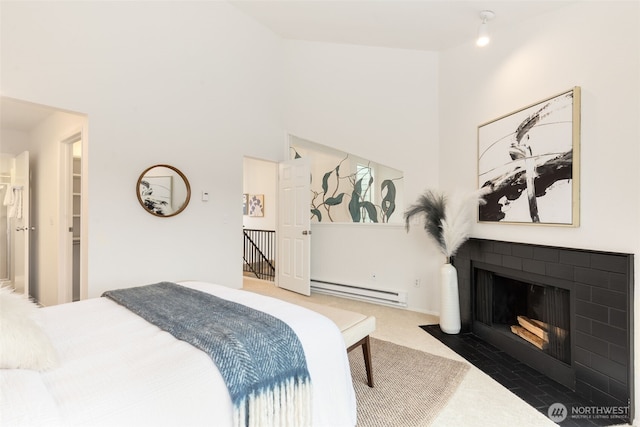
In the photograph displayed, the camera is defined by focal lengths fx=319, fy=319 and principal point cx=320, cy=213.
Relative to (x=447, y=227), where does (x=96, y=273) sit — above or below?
below

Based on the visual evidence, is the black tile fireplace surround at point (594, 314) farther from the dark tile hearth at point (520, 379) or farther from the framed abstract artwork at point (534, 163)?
the framed abstract artwork at point (534, 163)

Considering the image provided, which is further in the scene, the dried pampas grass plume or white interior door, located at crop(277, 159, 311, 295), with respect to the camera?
white interior door, located at crop(277, 159, 311, 295)

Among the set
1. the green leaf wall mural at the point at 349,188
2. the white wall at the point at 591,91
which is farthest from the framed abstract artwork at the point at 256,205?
the white wall at the point at 591,91

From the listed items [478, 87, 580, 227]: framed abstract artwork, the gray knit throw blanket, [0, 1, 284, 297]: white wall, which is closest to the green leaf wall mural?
[0, 1, 284, 297]: white wall

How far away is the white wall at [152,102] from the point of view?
2656mm

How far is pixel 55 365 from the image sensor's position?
3.69 ft

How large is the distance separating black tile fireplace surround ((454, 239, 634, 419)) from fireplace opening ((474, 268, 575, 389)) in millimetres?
52

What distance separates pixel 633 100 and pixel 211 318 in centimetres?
270

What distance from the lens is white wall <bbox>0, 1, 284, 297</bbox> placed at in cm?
266

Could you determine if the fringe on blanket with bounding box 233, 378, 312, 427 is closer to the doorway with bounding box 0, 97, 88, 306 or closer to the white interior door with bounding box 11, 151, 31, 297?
the doorway with bounding box 0, 97, 88, 306

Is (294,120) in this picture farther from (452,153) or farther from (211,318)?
(211,318)

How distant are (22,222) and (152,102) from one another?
2437mm

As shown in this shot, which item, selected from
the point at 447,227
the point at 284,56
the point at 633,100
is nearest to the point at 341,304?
the point at 447,227

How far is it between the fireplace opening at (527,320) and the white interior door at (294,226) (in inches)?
89.8
